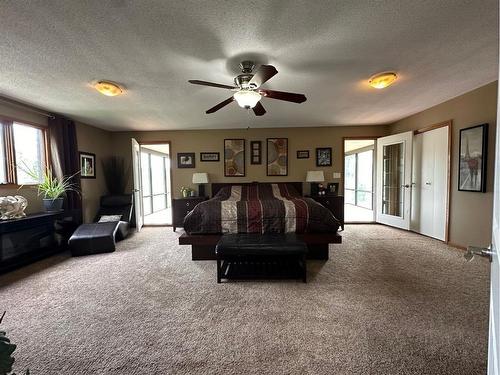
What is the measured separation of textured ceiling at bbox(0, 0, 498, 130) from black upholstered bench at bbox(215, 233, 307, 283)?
1845 mm

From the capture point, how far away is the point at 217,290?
87.9 inches


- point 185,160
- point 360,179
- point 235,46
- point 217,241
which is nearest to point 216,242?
point 217,241

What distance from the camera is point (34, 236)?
3.14 m

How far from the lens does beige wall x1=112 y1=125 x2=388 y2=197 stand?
5000 millimetres

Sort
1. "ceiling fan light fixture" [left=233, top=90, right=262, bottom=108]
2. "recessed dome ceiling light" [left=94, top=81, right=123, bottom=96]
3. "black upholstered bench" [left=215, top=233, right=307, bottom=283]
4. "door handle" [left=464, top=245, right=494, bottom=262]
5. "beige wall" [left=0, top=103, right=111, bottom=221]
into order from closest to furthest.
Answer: "door handle" [left=464, top=245, right=494, bottom=262] → "ceiling fan light fixture" [left=233, top=90, right=262, bottom=108] → "black upholstered bench" [left=215, top=233, right=307, bottom=283] → "recessed dome ceiling light" [left=94, top=81, right=123, bottom=96] → "beige wall" [left=0, top=103, right=111, bottom=221]

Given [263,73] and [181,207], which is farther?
[181,207]

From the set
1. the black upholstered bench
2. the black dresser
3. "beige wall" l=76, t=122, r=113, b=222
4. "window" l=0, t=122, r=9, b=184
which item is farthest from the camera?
"beige wall" l=76, t=122, r=113, b=222

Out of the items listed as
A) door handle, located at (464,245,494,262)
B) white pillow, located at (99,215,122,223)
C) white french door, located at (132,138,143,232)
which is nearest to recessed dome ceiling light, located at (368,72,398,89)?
door handle, located at (464,245,494,262)

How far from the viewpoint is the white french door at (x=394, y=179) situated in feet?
13.9

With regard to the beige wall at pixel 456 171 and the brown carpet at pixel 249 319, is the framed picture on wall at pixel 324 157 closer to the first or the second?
the beige wall at pixel 456 171

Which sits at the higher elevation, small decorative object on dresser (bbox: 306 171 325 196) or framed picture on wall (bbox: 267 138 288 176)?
framed picture on wall (bbox: 267 138 288 176)

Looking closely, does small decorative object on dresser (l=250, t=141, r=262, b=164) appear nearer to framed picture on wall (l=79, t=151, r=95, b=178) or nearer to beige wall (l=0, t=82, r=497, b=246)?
beige wall (l=0, t=82, r=497, b=246)

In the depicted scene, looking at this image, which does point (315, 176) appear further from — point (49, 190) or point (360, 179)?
point (49, 190)

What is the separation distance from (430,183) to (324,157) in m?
1.97
